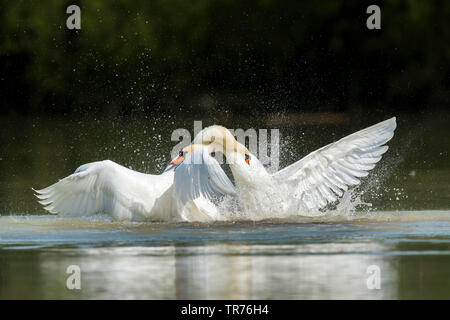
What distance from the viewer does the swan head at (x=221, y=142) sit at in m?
12.7

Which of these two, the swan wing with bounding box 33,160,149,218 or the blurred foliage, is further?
the blurred foliage

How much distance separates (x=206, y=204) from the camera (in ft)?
39.3

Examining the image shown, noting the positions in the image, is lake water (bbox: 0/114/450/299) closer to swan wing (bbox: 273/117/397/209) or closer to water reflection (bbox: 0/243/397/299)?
water reflection (bbox: 0/243/397/299)

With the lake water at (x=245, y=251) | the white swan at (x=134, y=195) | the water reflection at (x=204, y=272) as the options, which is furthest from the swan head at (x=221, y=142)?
the water reflection at (x=204, y=272)

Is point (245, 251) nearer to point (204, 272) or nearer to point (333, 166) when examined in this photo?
point (204, 272)

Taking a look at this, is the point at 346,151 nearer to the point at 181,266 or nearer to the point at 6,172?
the point at 181,266

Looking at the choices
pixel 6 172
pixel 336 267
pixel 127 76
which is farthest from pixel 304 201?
pixel 127 76

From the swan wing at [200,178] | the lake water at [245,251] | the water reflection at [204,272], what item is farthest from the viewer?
the swan wing at [200,178]

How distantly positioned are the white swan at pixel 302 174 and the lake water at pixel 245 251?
33cm

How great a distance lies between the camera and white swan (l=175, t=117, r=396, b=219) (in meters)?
12.1


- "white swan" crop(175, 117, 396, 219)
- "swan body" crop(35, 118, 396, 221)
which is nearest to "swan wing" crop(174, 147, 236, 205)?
"swan body" crop(35, 118, 396, 221)

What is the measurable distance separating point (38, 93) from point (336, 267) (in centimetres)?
2117

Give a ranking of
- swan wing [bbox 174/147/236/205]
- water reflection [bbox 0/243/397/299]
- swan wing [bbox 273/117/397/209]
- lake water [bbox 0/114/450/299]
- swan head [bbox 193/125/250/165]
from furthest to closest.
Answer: swan head [bbox 193/125/250/165], swan wing [bbox 273/117/397/209], swan wing [bbox 174/147/236/205], lake water [bbox 0/114/450/299], water reflection [bbox 0/243/397/299]

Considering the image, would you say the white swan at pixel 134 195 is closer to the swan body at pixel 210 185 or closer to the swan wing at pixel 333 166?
the swan body at pixel 210 185
